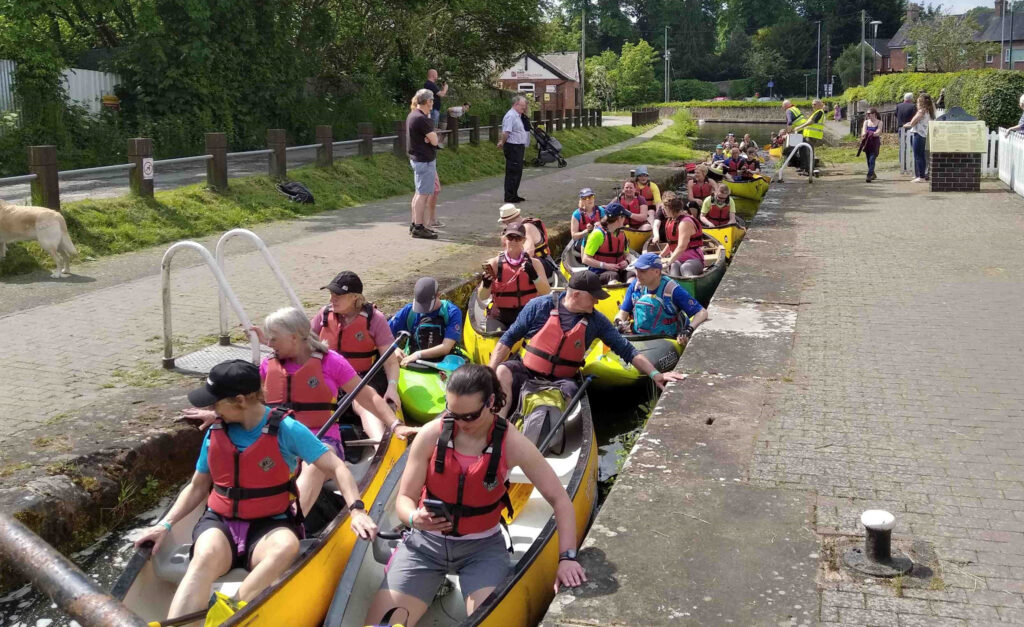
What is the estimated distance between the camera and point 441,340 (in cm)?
854

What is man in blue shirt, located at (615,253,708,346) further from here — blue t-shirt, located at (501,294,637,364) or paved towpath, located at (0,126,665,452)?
paved towpath, located at (0,126,665,452)

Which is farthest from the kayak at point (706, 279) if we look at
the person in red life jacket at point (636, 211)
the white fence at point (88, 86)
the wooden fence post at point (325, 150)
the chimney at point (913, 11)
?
the chimney at point (913, 11)

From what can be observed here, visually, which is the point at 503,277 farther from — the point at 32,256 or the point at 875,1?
the point at 875,1

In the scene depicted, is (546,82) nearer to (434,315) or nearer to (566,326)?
(434,315)

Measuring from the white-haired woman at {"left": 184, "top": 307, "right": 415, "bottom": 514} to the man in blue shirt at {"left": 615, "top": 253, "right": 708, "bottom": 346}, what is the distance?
3405 millimetres

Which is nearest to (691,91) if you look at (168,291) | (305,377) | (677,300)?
(677,300)

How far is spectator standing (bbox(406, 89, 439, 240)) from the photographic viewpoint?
1410cm

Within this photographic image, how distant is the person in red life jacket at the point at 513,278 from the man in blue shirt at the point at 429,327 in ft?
2.86

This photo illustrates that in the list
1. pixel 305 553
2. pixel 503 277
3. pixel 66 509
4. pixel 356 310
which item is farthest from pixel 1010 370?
pixel 66 509

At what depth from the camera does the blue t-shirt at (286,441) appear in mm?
4816

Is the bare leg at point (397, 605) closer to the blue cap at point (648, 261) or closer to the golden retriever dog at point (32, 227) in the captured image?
the blue cap at point (648, 261)

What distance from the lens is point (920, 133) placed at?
66.0 ft

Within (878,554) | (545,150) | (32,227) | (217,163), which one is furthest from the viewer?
(545,150)

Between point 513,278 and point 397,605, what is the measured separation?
190 inches
